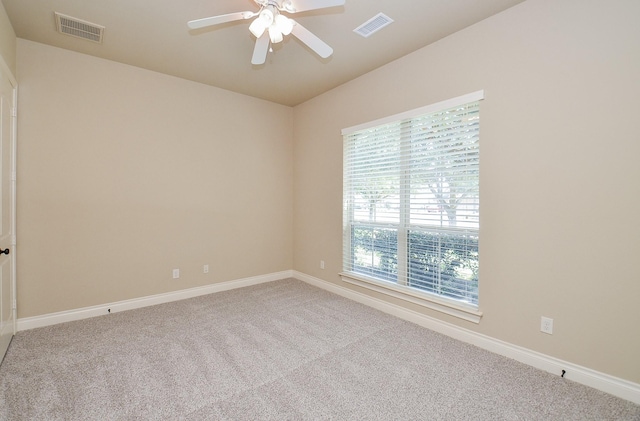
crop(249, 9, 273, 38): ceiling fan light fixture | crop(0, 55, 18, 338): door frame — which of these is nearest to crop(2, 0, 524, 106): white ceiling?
crop(249, 9, 273, 38): ceiling fan light fixture

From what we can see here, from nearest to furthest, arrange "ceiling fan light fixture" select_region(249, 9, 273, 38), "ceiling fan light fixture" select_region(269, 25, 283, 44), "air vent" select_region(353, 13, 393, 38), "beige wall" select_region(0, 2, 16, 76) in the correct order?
1. "ceiling fan light fixture" select_region(249, 9, 273, 38)
2. "ceiling fan light fixture" select_region(269, 25, 283, 44)
3. "beige wall" select_region(0, 2, 16, 76)
4. "air vent" select_region(353, 13, 393, 38)

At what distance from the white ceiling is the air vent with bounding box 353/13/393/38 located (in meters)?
0.04

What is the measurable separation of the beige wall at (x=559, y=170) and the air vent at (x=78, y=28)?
127 inches

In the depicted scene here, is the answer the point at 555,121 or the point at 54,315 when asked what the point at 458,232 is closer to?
the point at 555,121

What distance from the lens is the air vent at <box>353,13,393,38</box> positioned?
249 centimetres

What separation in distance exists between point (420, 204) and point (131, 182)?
11.0 ft

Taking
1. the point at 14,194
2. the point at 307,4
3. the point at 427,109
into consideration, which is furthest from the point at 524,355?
the point at 14,194

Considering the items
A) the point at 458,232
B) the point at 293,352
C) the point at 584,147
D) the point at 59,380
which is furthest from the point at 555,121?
the point at 59,380

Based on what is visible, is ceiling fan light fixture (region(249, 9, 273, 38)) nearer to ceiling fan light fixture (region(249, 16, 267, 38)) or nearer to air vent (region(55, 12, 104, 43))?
ceiling fan light fixture (region(249, 16, 267, 38))

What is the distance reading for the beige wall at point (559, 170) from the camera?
1.90 metres

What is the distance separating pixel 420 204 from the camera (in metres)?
3.01

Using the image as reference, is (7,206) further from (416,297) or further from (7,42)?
(416,297)

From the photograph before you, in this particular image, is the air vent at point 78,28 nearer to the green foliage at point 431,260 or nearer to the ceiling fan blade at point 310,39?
the ceiling fan blade at point 310,39

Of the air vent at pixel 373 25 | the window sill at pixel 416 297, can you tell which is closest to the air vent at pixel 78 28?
the air vent at pixel 373 25
